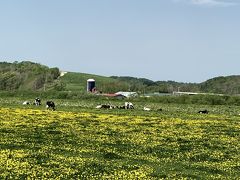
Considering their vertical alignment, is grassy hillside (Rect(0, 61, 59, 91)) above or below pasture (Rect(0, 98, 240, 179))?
above

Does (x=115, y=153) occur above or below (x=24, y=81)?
below

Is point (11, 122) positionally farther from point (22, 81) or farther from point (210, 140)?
point (22, 81)

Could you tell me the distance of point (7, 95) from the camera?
110062mm

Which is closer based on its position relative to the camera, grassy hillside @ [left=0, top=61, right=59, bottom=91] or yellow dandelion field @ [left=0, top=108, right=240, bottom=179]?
yellow dandelion field @ [left=0, top=108, right=240, bottom=179]

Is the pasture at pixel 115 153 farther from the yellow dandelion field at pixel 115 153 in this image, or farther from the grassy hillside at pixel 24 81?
the grassy hillside at pixel 24 81

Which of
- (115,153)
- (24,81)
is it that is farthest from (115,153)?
(24,81)

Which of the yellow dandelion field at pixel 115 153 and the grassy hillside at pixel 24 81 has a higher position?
the grassy hillside at pixel 24 81

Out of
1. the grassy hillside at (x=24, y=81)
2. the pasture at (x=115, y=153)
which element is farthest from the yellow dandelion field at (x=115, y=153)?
the grassy hillside at (x=24, y=81)

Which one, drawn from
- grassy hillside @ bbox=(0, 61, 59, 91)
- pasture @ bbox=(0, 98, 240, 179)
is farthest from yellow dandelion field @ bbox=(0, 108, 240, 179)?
grassy hillside @ bbox=(0, 61, 59, 91)

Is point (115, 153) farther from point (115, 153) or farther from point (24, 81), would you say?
point (24, 81)

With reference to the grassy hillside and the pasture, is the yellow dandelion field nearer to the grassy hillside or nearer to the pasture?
the pasture

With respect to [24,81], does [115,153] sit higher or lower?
lower

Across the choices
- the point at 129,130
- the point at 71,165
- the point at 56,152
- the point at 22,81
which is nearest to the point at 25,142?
the point at 56,152

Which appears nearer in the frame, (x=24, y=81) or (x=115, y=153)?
(x=115, y=153)
